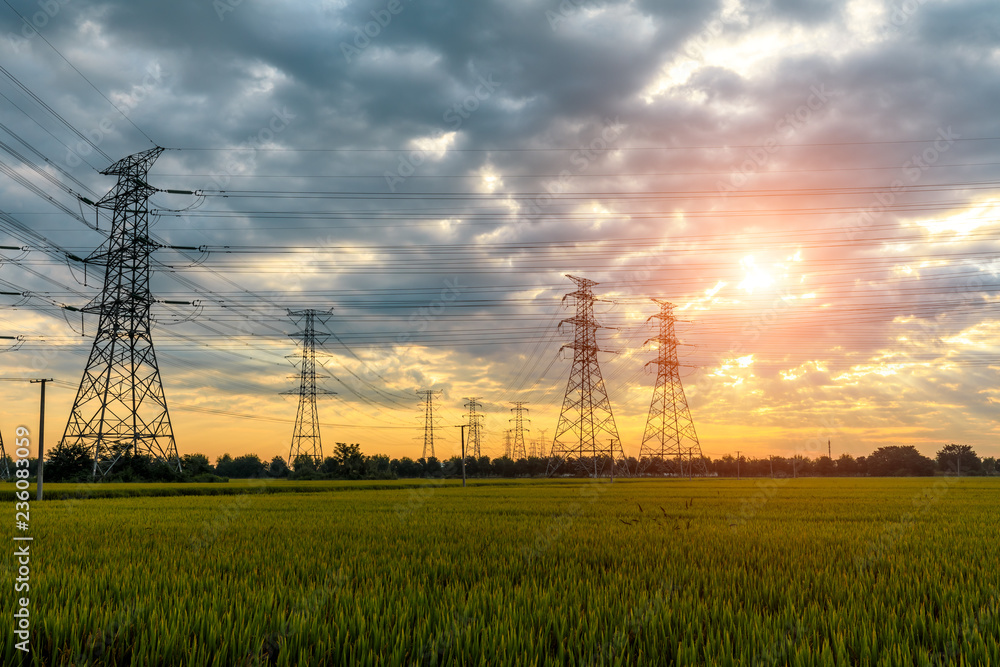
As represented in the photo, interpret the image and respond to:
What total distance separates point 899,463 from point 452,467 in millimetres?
102928

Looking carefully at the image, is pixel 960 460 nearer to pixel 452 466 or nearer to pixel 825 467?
pixel 825 467

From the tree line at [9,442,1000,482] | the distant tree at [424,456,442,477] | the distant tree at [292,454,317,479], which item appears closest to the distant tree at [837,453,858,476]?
the tree line at [9,442,1000,482]

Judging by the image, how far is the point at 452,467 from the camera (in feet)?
392

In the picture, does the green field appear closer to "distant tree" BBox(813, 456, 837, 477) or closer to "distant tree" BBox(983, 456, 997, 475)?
"distant tree" BBox(813, 456, 837, 477)

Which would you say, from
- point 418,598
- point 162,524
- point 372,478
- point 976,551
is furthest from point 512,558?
point 372,478

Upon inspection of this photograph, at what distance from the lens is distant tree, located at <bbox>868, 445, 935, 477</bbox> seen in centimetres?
13225

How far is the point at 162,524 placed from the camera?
1745 cm

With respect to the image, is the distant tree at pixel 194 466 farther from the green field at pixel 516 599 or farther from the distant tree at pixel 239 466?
the distant tree at pixel 239 466

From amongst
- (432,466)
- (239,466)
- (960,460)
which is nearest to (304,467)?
(432,466)

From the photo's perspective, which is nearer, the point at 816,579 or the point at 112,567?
the point at 816,579

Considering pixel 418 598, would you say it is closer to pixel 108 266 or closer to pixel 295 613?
pixel 295 613

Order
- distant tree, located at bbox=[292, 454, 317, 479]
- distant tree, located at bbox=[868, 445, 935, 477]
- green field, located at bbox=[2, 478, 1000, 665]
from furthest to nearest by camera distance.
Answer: distant tree, located at bbox=[868, 445, 935, 477]
distant tree, located at bbox=[292, 454, 317, 479]
green field, located at bbox=[2, 478, 1000, 665]

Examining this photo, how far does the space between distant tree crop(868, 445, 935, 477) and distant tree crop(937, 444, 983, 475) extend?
399 inches

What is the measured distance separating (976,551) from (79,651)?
14.5m
